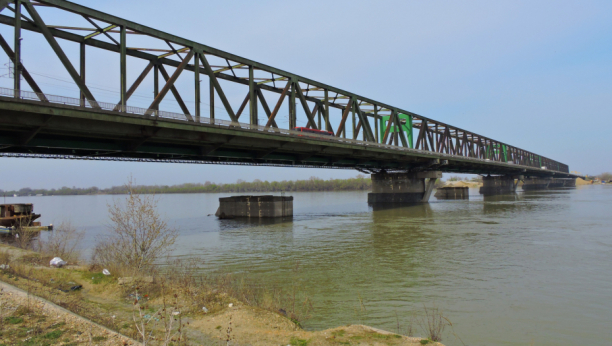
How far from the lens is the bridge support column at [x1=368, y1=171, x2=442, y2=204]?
233ft

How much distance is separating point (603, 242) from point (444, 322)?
2032cm

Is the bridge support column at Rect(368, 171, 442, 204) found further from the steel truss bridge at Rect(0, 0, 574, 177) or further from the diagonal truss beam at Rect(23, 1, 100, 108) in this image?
the diagonal truss beam at Rect(23, 1, 100, 108)

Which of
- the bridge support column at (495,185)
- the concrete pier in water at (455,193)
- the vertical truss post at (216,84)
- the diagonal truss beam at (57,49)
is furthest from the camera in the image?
the bridge support column at (495,185)

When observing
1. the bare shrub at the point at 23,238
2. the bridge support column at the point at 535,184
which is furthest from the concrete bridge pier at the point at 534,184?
the bare shrub at the point at 23,238

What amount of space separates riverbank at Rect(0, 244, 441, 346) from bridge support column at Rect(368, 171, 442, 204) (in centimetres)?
6533

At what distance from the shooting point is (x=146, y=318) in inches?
304

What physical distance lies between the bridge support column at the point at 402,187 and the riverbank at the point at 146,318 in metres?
65.3

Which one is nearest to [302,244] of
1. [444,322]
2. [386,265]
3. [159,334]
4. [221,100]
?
[386,265]

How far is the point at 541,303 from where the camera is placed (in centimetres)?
1124

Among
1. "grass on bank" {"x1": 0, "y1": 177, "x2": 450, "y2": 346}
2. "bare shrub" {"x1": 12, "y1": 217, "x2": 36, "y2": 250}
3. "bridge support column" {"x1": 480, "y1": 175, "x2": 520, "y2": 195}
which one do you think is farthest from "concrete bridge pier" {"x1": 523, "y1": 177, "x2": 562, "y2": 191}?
"grass on bank" {"x1": 0, "y1": 177, "x2": 450, "y2": 346}

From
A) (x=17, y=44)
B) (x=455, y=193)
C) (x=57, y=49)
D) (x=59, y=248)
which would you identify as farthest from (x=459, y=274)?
(x=455, y=193)

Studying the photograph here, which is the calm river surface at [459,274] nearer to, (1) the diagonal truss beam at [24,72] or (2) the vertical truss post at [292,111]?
(1) the diagonal truss beam at [24,72]

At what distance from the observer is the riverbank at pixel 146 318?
6770 millimetres

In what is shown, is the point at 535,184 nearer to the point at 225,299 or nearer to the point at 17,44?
the point at 225,299
